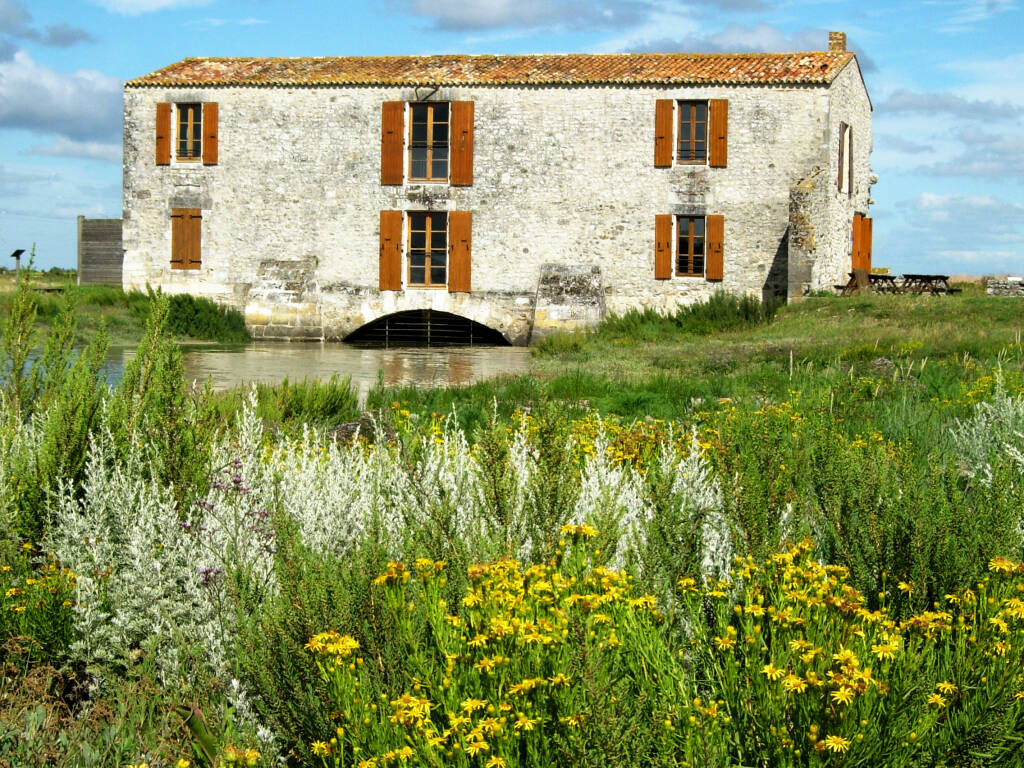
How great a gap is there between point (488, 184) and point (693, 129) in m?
4.53

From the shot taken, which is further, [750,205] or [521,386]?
[750,205]

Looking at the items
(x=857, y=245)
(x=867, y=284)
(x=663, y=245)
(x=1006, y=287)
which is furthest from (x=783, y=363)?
(x=1006, y=287)

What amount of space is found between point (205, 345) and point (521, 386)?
1354 cm

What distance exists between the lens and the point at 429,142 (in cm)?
2422

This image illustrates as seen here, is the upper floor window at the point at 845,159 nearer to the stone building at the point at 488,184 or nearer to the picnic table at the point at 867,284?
the stone building at the point at 488,184

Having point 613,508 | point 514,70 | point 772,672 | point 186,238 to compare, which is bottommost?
point 772,672

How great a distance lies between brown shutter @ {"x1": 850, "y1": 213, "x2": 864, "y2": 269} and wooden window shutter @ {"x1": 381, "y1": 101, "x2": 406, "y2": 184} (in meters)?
10.9

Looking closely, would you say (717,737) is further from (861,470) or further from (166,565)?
(166,565)

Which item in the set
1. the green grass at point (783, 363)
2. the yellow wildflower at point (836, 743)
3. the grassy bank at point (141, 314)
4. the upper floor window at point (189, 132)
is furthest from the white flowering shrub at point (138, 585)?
the upper floor window at point (189, 132)

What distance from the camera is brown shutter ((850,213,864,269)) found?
26.4 m

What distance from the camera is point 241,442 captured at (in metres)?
5.12

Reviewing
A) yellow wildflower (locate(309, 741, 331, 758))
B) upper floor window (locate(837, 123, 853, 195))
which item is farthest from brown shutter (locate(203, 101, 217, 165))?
yellow wildflower (locate(309, 741, 331, 758))

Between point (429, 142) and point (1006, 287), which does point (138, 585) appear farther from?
point (1006, 287)

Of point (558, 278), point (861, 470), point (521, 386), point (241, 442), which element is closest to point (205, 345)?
point (558, 278)
